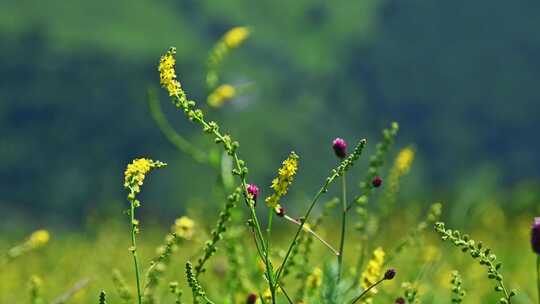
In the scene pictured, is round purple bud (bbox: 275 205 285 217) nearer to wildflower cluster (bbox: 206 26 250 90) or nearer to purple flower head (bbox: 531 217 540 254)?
purple flower head (bbox: 531 217 540 254)

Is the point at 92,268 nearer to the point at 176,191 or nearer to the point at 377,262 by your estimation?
the point at 377,262

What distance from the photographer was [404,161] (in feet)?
9.12

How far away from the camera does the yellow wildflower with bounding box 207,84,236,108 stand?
3635 millimetres

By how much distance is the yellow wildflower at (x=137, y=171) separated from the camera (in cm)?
171

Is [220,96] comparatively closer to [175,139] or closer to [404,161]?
[175,139]

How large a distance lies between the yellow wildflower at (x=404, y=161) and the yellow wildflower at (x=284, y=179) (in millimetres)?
1129

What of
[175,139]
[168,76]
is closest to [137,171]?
[168,76]

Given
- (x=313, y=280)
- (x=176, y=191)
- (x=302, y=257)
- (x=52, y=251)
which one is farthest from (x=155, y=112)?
(x=176, y=191)

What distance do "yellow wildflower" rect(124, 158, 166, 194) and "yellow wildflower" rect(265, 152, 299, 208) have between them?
240 mm

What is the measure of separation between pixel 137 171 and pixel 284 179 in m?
0.31

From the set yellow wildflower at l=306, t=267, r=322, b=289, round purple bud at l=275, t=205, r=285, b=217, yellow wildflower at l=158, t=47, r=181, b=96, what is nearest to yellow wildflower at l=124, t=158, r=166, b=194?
yellow wildflower at l=158, t=47, r=181, b=96

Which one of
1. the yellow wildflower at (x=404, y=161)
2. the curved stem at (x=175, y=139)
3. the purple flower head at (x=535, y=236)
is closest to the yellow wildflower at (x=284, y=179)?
the purple flower head at (x=535, y=236)

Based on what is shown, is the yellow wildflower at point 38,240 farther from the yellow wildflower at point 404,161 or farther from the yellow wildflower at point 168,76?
the yellow wildflower at point 168,76

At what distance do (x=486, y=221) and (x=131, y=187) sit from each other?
17.9ft
